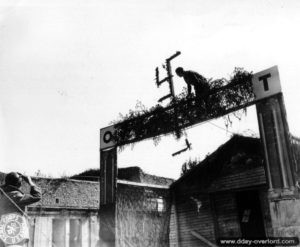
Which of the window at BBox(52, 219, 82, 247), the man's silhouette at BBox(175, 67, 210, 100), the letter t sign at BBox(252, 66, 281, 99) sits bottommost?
the window at BBox(52, 219, 82, 247)

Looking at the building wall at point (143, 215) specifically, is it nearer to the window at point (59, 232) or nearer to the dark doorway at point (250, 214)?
the dark doorway at point (250, 214)

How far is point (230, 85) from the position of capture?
7.87 m

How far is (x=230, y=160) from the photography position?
15312 millimetres

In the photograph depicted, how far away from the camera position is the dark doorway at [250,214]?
45.5ft

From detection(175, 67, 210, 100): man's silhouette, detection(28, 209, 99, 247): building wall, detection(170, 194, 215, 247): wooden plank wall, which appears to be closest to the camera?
detection(175, 67, 210, 100): man's silhouette

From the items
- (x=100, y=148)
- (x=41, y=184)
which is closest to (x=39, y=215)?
(x=41, y=184)

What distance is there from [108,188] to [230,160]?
7.38 metres

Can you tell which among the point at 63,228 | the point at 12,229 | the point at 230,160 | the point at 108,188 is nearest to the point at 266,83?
the point at 108,188

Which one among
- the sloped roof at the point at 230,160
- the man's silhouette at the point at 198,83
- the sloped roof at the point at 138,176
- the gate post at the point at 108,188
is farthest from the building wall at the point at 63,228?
the man's silhouette at the point at 198,83

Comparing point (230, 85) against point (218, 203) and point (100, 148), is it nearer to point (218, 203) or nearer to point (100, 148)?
point (100, 148)

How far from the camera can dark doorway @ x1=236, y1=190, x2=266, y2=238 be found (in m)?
13.9

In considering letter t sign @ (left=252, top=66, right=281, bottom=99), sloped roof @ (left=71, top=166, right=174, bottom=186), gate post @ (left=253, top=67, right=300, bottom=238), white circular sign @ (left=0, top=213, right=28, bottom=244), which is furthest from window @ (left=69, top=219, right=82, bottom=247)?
white circular sign @ (left=0, top=213, right=28, bottom=244)

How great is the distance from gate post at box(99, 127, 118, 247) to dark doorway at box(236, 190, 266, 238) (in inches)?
280

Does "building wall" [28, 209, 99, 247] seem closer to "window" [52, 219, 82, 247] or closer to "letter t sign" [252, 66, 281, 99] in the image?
Result: "window" [52, 219, 82, 247]
